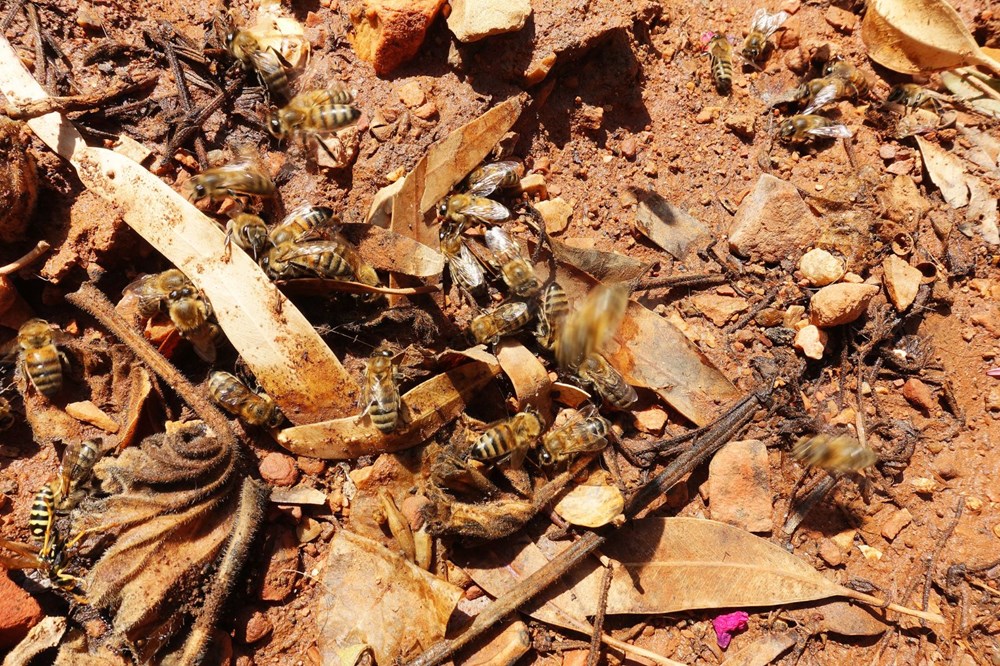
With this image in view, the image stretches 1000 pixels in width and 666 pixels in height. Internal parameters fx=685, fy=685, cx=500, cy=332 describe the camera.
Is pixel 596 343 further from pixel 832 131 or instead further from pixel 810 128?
pixel 832 131

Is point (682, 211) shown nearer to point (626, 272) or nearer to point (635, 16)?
point (626, 272)

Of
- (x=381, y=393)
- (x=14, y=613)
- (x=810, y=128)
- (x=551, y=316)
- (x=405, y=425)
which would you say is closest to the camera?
(x=14, y=613)

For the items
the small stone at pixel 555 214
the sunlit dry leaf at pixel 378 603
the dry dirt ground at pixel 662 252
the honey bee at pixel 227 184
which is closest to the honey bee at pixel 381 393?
the dry dirt ground at pixel 662 252

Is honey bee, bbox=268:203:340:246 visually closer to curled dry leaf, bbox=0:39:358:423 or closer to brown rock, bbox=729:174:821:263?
curled dry leaf, bbox=0:39:358:423

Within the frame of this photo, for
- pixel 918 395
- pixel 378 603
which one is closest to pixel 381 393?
pixel 378 603

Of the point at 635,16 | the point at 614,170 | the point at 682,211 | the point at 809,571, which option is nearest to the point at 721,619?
the point at 809,571
